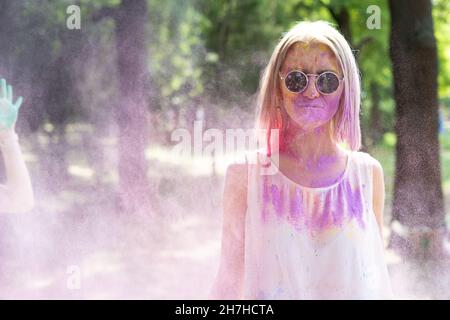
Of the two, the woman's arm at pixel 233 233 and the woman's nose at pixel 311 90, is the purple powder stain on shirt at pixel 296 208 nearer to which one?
the woman's arm at pixel 233 233

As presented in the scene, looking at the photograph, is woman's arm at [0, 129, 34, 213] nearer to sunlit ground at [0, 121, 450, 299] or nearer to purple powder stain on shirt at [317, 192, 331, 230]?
sunlit ground at [0, 121, 450, 299]

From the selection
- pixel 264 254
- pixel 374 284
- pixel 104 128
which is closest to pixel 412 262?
pixel 374 284

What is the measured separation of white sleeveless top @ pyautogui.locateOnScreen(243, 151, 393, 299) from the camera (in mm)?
1506

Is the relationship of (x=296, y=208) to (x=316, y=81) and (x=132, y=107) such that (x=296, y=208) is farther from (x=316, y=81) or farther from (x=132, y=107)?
(x=132, y=107)

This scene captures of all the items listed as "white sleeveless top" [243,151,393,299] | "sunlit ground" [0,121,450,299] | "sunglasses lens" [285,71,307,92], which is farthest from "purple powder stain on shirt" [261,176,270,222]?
"sunlit ground" [0,121,450,299]

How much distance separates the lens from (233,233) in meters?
1.53

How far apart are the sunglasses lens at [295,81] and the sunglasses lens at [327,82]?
0.04 meters

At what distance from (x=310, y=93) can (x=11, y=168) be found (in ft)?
3.26

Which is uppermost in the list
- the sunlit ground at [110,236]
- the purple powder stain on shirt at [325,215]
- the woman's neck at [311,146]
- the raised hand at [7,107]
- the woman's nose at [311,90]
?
the woman's nose at [311,90]

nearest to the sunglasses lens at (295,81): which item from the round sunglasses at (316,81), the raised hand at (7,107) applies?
the round sunglasses at (316,81)

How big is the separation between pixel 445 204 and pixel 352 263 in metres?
1.14

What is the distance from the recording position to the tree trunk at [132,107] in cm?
236

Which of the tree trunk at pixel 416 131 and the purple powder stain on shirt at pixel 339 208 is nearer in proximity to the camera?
the purple powder stain on shirt at pixel 339 208

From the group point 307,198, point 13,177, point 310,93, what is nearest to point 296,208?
point 307,198
